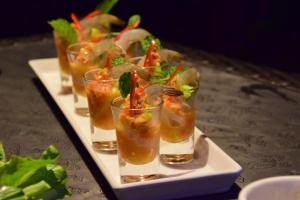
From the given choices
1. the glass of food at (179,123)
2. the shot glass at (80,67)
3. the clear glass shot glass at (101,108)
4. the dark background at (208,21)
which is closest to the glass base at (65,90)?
the shot glass at (80,67)

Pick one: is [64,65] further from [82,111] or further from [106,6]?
[82,111]

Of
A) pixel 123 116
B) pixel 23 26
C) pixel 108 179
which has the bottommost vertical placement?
pixel 23 26

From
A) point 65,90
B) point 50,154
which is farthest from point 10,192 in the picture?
point 65,90

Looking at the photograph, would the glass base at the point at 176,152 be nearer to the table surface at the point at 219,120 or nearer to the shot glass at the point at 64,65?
the table surface at the point at 219,120

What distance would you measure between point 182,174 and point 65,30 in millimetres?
885

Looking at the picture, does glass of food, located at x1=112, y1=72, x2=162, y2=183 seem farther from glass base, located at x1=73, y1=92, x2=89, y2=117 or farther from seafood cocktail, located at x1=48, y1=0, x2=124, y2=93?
seafood cocktail, located at x1=48, y1=0, x2=124, y2=93

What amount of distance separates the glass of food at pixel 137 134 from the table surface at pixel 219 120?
8cm

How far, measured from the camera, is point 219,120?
6.33ft

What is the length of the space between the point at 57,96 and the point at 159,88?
0.73 meters

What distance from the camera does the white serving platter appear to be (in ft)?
4.48

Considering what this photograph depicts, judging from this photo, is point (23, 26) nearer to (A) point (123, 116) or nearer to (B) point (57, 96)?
(B) point (57, 96)

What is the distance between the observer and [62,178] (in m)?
1.24

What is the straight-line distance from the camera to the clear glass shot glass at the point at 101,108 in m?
1.70

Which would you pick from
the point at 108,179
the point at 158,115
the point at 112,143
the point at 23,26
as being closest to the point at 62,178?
the point at 108,179
